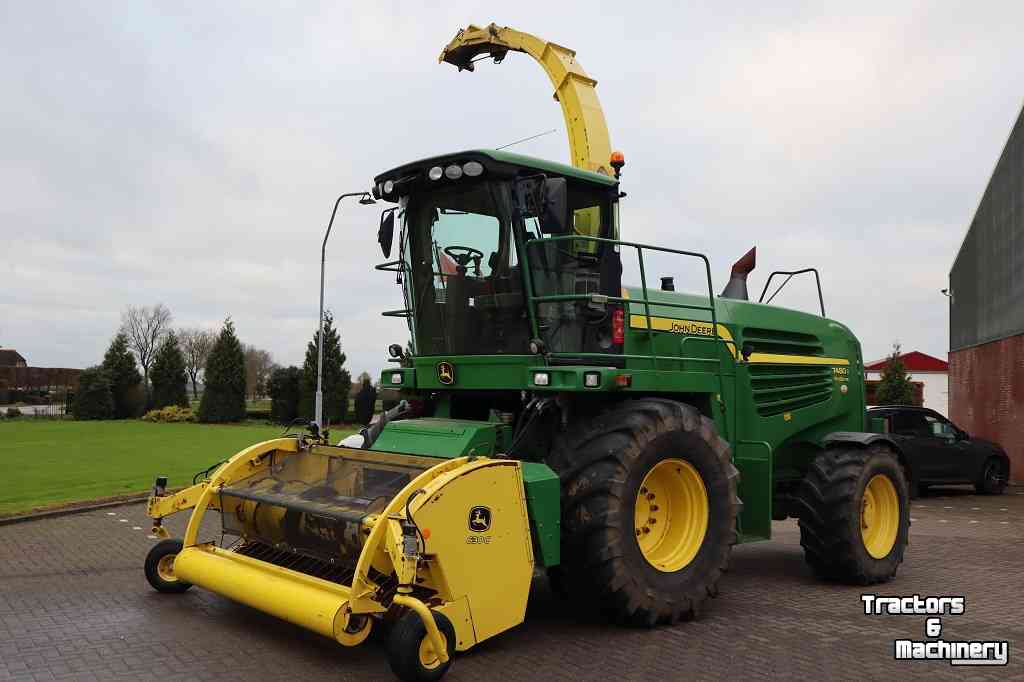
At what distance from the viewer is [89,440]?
24844 mm

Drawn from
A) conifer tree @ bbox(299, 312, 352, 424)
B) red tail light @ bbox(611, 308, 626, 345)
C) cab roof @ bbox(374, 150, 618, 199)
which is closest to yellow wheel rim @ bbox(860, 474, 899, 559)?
red tail light @ bbox(611, 308, 626, 345)

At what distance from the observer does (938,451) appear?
51.1 feet

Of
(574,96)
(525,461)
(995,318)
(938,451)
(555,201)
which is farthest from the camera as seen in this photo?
(995,318)

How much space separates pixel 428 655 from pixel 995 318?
62.8 feet

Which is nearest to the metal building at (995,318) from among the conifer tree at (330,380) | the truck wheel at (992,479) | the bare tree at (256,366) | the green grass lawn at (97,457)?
the truck wheel at (992,479)

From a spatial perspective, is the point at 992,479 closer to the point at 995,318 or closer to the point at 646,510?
the point at 995,318

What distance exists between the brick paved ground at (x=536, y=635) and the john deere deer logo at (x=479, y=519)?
81 centimetres

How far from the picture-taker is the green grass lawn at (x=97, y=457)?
44.3ft

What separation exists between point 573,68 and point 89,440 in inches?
811

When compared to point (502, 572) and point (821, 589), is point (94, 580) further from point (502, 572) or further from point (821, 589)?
point (821, 589)

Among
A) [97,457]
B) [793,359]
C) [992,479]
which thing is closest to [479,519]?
[793,359]

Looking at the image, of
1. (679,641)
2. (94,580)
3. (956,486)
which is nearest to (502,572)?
(679,641)

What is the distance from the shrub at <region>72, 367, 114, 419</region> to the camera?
39.2 metres

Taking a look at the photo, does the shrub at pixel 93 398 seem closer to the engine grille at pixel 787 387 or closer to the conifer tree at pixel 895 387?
the conifer tree at pixel 895 387
